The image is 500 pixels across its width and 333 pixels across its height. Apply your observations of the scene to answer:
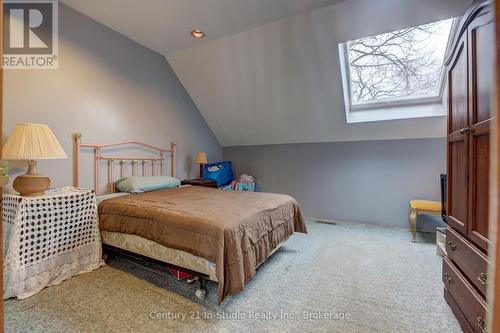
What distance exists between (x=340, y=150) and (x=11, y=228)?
405 centimetres

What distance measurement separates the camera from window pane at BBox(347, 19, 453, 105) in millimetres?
2766

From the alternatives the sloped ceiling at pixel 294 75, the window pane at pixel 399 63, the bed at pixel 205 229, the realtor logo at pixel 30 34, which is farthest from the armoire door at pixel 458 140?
the realtor logo at pixel 30 34

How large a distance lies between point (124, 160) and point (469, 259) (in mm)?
3502

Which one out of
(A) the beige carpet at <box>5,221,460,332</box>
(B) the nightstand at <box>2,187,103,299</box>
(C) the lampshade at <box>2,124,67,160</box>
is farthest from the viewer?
(C) the lampshade at <box>2,124,67,160</box>

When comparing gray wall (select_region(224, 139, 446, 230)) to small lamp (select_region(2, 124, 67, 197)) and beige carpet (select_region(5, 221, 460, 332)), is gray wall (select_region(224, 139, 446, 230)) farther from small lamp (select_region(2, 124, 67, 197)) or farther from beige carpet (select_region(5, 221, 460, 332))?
small lamp (select_region(2, 124, 67, 197))

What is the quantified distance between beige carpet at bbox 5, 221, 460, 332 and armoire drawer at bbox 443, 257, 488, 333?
174mm

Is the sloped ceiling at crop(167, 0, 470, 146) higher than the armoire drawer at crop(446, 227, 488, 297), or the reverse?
the sloped ceiling at crop(167, 0, 470, 146)

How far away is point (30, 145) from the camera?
1.89 metres

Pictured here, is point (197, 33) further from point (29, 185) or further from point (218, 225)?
point (218, 225)

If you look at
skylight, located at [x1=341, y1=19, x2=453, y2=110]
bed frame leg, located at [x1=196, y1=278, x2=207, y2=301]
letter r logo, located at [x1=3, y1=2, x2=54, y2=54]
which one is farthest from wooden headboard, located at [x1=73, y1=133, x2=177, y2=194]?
skylight, located at [x1=341, y1=19, x2=453, y2=110]

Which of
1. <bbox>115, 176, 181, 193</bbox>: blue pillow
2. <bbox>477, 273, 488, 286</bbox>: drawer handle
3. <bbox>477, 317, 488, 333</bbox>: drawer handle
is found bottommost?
<bbox>477, 317, 488, 333</bbox>: drawer handle

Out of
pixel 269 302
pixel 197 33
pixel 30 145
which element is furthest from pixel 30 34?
pixel 269 302

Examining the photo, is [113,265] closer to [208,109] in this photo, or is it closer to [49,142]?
[49,142]

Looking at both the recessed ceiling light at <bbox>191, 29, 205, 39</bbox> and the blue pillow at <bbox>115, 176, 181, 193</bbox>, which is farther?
the recessed ceiling light at <bbox>191, 29, 205, 39</bbox>
